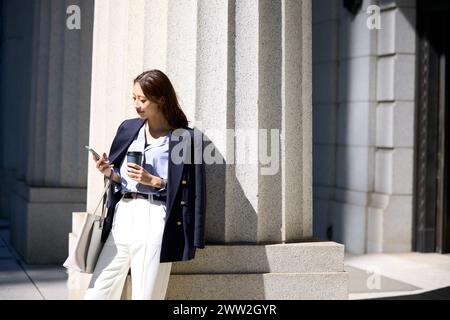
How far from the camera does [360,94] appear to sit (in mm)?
13453

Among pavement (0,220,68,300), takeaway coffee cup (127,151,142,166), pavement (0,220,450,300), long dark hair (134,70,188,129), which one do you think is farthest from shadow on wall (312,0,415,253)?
takeaway coffee cup (127,151,142,166)

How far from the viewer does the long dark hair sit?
564 centimetres

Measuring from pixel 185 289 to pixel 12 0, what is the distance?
40.9ft

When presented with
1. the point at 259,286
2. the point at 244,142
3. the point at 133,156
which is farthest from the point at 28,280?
the point at 133,156

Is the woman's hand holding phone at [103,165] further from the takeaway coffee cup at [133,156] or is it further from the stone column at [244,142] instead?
the stone column at [244,142]

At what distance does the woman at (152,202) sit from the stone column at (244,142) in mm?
715

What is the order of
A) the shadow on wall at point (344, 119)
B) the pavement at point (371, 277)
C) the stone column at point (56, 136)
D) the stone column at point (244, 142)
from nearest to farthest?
1. the stone column at point (244, 142)
2. the pavement at point (371, 277)
3. the stone column at point (56, 136)
4. the shadow on wall at point (344, 119)

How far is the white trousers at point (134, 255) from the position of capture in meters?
5.59

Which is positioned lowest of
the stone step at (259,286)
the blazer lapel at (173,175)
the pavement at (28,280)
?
the pavement at (28,280)

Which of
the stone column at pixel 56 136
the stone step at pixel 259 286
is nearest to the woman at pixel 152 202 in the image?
the stone step at pixel 259 286

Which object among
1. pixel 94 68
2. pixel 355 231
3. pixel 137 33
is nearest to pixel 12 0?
pixel 355 231

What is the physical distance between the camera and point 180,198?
224 inches

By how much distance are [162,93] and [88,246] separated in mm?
1160
